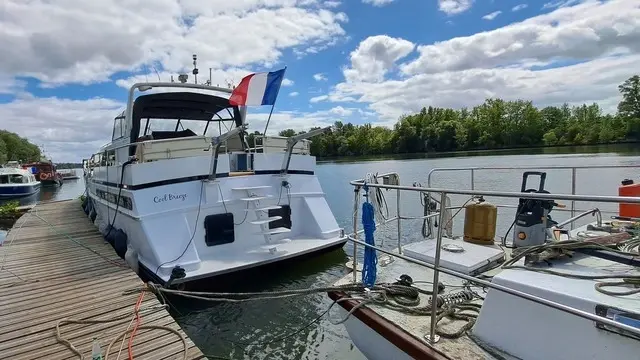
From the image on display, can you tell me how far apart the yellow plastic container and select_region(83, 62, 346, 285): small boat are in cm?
287

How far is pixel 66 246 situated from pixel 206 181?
428 centimetres

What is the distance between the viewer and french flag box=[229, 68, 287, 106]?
21.7 feet

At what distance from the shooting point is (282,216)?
25.3ft

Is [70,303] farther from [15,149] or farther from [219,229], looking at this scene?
[15,149]

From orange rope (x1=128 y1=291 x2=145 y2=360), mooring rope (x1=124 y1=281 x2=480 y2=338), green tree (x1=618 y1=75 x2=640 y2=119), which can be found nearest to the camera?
mooring rope (x1=124 y1=281 x2=480 y2=338)

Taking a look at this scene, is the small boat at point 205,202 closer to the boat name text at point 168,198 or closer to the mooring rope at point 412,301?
the boat name text at point 168,198

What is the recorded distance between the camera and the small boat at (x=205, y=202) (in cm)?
632

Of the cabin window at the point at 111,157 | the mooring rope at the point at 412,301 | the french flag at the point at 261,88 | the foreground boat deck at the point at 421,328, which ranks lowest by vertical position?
the foreground boat deck at the point at 421,328

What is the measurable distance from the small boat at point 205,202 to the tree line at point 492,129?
5704 cm

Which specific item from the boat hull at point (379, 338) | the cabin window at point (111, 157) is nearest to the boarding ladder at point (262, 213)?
the boat hull at point (379, 338)

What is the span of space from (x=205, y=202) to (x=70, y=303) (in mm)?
2538

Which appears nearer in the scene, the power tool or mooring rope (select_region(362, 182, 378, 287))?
mooring rope (select_region(362, 182, 378, 287))

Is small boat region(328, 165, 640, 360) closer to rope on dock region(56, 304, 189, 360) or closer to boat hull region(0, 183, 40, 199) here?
rope on dock region(56, 304, 189, 360)

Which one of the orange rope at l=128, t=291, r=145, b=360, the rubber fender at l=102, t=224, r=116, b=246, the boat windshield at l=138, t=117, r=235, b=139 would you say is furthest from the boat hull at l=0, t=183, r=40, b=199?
the orange rope at l=128, t=291, r=145, b=360
